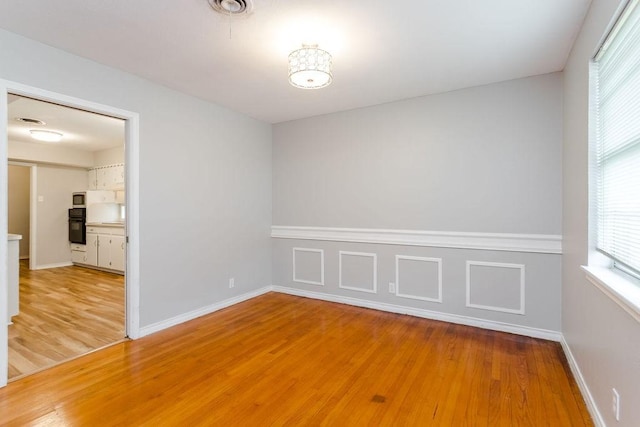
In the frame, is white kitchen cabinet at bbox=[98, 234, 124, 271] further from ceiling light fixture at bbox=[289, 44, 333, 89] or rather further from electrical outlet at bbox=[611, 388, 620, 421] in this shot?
electrical outlet at bbox=[611, 388, 620, 421]

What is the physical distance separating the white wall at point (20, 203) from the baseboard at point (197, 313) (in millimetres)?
6619

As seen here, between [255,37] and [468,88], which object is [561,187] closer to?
[468,88]

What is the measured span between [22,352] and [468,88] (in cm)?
484

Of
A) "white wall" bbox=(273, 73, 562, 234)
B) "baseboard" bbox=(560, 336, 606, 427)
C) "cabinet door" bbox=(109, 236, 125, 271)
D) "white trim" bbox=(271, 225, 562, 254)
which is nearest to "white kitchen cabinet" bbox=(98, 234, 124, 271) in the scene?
"cabinet door" bbox=(109, 236, 125, 271)

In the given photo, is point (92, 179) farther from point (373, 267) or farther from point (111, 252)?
point (373, 267)

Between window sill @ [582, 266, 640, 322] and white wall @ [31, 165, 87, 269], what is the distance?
8588mm

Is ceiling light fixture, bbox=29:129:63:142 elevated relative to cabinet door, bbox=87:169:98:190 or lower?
elevated

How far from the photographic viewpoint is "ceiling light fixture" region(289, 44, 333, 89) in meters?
2.30

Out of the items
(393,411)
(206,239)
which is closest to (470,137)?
(393,411)

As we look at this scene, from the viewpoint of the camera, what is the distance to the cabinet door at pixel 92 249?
6.21 metres

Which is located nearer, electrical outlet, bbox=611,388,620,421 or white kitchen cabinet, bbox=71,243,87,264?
electrical outlet, bbox=611,388,620,421

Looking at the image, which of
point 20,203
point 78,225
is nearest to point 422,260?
point 78,225

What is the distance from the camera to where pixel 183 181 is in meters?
3.43

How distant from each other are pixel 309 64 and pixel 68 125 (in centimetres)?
443
